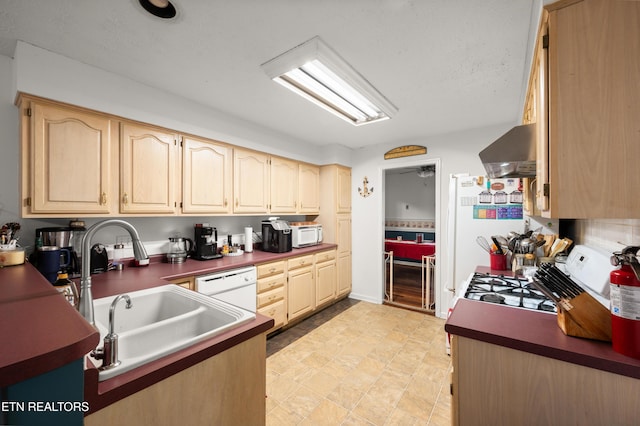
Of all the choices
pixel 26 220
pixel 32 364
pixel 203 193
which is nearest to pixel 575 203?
pixel 32 364

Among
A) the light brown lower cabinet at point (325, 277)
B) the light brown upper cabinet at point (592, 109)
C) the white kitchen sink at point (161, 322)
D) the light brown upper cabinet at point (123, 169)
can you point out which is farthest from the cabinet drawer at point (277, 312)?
the light brown upper cabinet at point (592, 109)

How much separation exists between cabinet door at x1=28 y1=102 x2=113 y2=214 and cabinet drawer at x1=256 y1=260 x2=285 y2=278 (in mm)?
1348

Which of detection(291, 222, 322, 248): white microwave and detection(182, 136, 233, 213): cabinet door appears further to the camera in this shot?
detection(291, 222, 322, 248): white microwave

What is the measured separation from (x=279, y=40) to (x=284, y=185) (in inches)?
76.8

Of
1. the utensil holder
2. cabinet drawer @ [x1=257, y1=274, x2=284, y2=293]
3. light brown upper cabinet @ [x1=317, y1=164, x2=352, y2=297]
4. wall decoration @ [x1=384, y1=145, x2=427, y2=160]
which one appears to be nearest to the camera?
the utensil holder

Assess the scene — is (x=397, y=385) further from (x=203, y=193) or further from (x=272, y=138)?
(x=272, y=138)

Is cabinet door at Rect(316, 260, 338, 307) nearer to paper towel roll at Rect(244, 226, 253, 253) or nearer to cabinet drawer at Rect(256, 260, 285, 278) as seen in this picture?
cabinet drawer at Rect(256, 260, 285, 278)

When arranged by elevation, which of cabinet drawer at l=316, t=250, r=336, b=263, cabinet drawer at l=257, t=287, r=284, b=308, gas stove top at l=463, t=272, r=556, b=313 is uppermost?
gas stove top at l=463, t=272, r=556, b=313

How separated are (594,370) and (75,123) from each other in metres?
2.98

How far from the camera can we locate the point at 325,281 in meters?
3.54

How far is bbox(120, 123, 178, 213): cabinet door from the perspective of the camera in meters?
2.00

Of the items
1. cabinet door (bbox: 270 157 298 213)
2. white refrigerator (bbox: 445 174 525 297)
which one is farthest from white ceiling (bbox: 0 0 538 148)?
cabinet door (bbox: 270 157 298 213)

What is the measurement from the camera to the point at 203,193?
2.49 metres

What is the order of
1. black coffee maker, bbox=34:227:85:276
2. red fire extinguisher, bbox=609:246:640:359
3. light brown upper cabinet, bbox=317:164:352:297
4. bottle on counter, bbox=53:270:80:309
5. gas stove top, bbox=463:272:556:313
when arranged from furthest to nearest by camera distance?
light brown upper cabinet, bbox=317:164:352:297, black coffee maker, bbox=34:227:85:276, gas stove top, bbox=463:272:556:313, bottle on counter, bbox=53:270:80:309, red fire extinguisher, bbox=609:246:640:359
